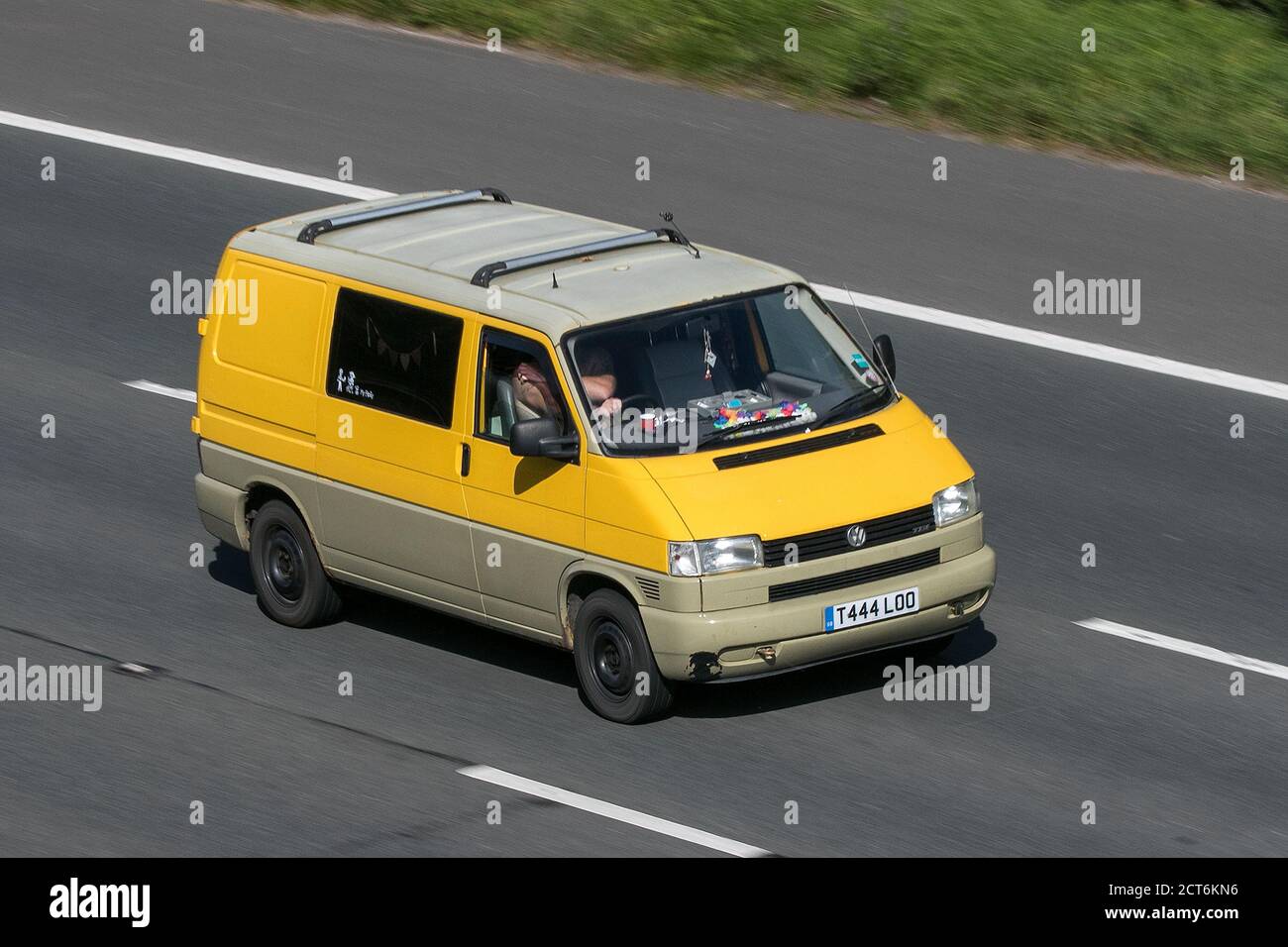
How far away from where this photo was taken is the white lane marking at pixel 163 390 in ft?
52.2

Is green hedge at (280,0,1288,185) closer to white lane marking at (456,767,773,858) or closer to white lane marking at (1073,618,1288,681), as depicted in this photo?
white lane marking at (1073,618,1288,681)

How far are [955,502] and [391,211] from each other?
12.1 feet

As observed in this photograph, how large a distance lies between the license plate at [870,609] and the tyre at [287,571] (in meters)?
3.11

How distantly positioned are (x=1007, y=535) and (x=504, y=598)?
342cm

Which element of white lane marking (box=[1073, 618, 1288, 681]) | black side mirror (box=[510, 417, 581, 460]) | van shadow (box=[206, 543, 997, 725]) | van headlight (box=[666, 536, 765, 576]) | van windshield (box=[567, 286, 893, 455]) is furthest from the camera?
white lane marking (box=[1073, 618, 1288, 681])

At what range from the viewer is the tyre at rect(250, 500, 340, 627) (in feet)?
40.4

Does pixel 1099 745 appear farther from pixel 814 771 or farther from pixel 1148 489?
pixel 1148 489

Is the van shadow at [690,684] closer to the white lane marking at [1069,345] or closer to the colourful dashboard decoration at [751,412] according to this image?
the colourful dashboard decoration at [751,412]

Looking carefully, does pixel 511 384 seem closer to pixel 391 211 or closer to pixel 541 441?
pixel 541 441

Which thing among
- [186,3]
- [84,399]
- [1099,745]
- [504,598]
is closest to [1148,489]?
[1099,745]

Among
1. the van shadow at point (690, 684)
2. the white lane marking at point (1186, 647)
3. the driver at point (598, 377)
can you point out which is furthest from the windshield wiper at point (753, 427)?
the white lane marking at point (1186, 647)

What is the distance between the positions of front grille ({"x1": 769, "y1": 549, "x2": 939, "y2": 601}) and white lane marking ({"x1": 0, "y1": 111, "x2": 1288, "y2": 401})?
199 inches

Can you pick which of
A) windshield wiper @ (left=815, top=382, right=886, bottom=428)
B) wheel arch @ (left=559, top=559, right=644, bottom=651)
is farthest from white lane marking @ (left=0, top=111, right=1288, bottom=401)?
wheel arch @ (left=559, top=559, right=644, bottom=651)

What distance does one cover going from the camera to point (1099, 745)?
34.9 feet
